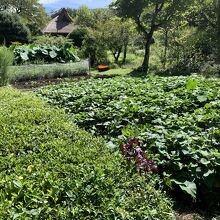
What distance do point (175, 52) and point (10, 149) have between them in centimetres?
1365

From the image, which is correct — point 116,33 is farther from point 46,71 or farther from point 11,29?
point 11,29

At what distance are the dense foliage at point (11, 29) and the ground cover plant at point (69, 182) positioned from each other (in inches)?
941

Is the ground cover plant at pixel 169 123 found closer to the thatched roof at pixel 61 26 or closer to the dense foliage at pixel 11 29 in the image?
the dense foliage at pixel 11 29

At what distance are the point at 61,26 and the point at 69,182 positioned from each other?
31.9 meters

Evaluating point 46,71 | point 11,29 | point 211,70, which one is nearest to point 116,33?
point 211,70

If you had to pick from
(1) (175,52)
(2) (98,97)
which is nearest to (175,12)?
(1) (175,52)

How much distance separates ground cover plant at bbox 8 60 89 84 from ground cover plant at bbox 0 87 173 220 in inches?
300

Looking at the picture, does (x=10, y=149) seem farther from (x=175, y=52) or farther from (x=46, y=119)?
(x=175, y=52)

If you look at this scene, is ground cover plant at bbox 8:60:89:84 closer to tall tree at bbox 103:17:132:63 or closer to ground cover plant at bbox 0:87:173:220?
tall tree at bbox 103:17:132:63

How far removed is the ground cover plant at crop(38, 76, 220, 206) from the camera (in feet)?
10.4

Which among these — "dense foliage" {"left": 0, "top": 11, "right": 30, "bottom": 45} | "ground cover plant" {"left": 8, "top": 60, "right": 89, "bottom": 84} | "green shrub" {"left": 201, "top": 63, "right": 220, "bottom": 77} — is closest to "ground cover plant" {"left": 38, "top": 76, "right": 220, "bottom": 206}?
"ground cover plant" {"left": 8, "top": 60, "right": 89, "bottom": 84}

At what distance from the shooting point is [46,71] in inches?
497

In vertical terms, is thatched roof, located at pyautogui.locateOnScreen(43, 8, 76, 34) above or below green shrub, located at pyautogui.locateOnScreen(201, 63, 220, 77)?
above

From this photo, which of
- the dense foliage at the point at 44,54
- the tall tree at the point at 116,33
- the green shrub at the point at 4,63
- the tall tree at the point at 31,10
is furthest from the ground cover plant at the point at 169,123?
the tall tree at the point at 31,10
